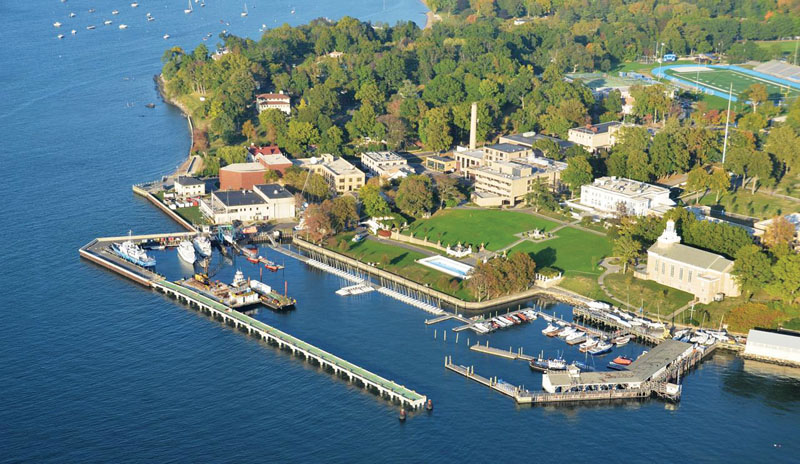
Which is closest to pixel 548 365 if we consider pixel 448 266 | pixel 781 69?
pixel 448 266

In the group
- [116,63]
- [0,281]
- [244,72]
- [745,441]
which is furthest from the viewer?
[116,63]

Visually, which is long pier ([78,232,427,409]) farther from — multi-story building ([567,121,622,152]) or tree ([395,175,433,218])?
multi-story building ([567,121,622,152])

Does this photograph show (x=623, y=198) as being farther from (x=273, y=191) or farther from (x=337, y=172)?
(x=273, y=191)

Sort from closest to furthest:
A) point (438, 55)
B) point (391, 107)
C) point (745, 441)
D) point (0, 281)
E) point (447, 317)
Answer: point (745, 441), point (447, 317), point (0, 281), point (391, 107), point (438, 55)

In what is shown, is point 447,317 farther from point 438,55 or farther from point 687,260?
point 438,55

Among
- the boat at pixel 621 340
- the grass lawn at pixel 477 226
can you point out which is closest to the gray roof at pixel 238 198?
the grass lawn at pixel 477 226

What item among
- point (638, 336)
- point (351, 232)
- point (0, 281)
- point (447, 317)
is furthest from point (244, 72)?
point (638, 336)

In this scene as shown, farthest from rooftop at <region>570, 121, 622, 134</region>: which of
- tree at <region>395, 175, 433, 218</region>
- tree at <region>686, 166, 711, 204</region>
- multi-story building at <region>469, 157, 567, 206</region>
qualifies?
tree at <region>395, 175, 433, 218</region>
